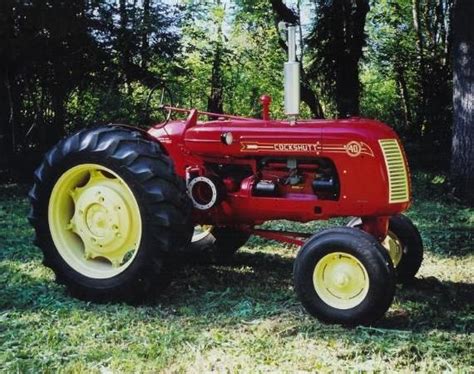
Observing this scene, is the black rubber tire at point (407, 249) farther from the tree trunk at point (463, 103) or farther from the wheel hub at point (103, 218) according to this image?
the tree trunk at point (463, 103)

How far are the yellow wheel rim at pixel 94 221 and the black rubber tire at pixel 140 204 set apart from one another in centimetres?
6

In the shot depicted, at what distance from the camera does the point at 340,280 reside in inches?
140

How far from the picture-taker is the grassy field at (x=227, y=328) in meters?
3.01

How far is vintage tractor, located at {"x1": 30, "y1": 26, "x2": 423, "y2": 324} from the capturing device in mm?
3596

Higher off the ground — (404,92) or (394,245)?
(404,92)

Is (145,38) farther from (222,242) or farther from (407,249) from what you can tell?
(407,249)

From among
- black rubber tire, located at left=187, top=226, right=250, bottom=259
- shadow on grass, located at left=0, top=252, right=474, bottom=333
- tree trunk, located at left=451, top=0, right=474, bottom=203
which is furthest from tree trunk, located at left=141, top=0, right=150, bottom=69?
shadow on grass, located at left=0, top=252, right=474, bottom=333

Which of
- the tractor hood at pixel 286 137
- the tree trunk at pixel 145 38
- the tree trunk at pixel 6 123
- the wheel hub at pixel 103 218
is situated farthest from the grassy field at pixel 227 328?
the tree trunk at pixel 145 38

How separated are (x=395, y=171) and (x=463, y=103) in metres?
4.24

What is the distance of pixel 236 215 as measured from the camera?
436 centimetres

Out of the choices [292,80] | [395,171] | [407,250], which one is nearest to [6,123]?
[292,80]

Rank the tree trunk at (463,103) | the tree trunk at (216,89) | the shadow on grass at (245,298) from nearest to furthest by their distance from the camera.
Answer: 1. the shadow on grass at (245,298)
2. the tree trunk at (463,103)
3. the tree trunk at (216,89)

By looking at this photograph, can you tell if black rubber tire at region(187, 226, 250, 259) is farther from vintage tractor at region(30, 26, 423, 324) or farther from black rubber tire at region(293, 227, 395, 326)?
black rubber tire at region(293, 227, 395, 326)

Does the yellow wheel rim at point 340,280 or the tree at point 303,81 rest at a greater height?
the tree at point 303,81
